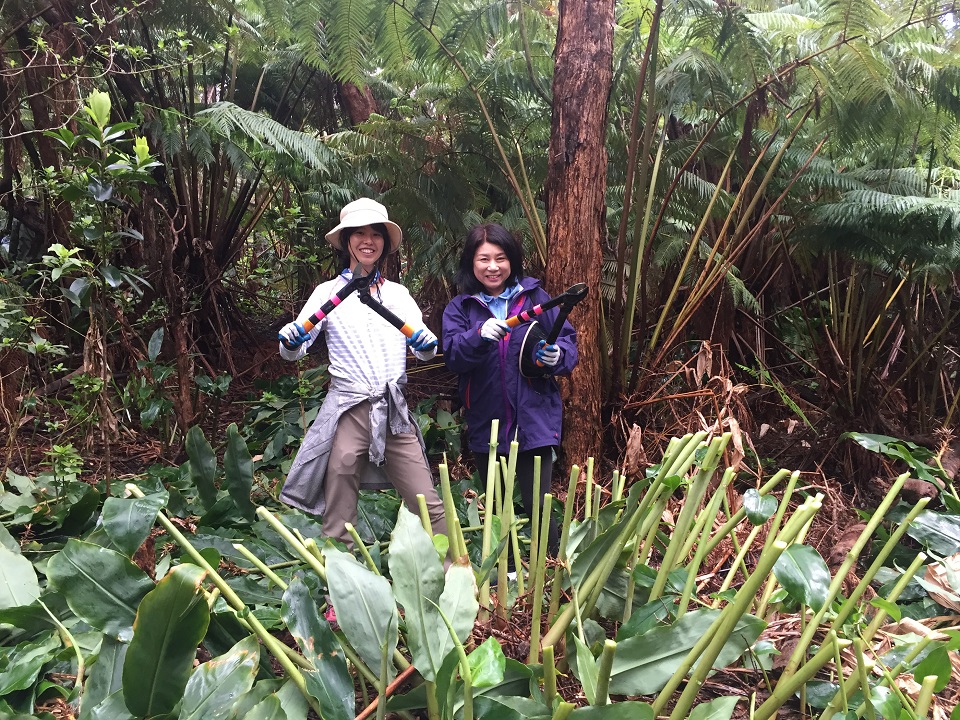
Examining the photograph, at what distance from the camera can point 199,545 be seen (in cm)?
221

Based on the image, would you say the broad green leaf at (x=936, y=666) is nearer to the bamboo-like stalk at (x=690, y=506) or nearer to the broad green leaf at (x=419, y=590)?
the bamboo-like stalk at (x=690, y=506)

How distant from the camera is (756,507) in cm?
122

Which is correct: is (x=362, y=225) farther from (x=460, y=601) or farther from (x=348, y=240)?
(x=460, y=601)

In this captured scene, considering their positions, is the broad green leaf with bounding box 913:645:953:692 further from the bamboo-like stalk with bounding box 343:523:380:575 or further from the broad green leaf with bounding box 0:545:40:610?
the broad green leaf with bounding box 0:545:40:610

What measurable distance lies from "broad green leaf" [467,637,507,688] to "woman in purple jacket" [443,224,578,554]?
1259mm

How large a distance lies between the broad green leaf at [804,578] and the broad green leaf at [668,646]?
11 centimetres

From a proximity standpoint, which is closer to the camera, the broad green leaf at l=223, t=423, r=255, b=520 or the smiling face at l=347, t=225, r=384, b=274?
the smiling face at l=347, t=225, r=384, b=274

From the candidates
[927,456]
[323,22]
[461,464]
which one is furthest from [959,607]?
[323,22]

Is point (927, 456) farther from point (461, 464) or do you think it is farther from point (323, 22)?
point (323, 22)

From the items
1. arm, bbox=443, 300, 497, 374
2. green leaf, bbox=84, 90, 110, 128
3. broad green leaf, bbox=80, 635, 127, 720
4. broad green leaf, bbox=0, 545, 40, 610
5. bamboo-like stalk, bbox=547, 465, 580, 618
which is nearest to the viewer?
broad green leaf, bbox=80, 635, 127, 720

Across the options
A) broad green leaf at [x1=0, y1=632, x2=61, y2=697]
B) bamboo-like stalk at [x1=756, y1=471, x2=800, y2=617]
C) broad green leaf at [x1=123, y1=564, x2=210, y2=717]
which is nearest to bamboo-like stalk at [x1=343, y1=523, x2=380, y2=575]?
broad green leaf at [x1=123, y1=564, x2=210, y2=717]

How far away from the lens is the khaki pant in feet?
7.61

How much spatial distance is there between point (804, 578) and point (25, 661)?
1494mm

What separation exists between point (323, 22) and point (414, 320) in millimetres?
2301
